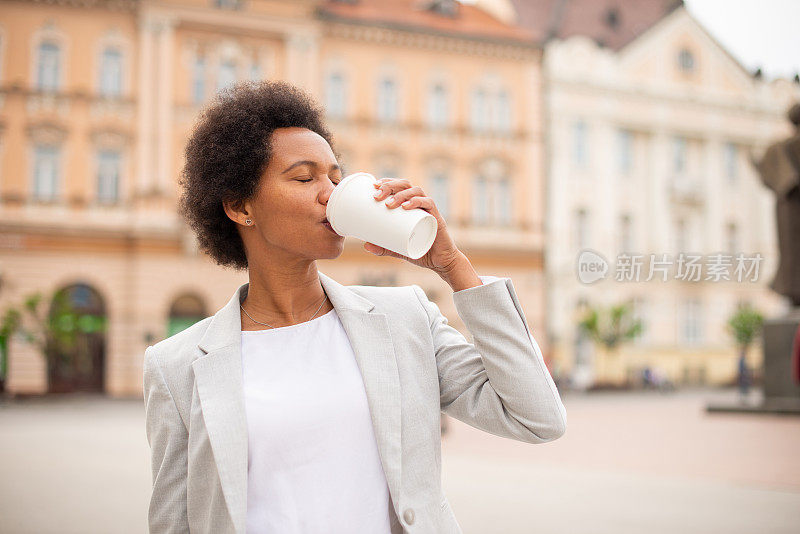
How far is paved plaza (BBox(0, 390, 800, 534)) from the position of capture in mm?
5984

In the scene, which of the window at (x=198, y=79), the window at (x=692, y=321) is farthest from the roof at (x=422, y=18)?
the window at (x=692, y=321)

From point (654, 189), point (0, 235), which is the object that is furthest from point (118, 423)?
point (654, 189)

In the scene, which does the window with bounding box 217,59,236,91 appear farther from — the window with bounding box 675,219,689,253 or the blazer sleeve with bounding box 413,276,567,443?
the blazer sleeve with bounding box 413,276,567,443

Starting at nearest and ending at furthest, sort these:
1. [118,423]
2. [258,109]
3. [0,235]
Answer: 1. [258,109]
2. [118,423]
3. [0,235]

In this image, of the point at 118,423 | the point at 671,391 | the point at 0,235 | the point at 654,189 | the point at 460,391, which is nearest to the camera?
the point at 460,391

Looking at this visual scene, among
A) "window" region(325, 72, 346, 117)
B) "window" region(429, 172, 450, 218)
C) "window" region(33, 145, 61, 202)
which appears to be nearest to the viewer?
"window" region(33, 145, 61, 202)

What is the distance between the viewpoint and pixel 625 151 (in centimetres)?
3456

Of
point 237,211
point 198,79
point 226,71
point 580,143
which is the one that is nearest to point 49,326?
point 198,79

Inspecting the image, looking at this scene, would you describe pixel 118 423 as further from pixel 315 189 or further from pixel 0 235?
pixel 315 189

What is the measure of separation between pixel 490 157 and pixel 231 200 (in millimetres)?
30284

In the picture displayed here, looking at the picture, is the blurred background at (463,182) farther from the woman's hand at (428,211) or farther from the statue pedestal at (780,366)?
the woman's hand at (428,211)

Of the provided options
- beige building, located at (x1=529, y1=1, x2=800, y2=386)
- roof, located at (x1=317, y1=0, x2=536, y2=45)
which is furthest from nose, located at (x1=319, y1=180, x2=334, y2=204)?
beige building, located at (x1=529, y1=1, x2=800, y2=386)

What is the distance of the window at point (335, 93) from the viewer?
3002 centimetres

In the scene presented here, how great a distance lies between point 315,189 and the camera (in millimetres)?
1850
